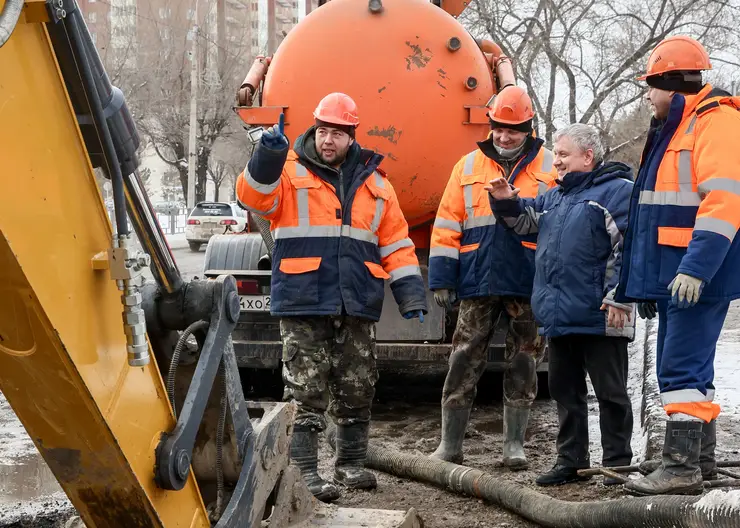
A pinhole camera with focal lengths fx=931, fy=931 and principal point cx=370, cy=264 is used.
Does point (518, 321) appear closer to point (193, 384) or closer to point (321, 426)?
point (321, 426)

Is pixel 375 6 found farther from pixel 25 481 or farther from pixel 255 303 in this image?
pixel 25 481

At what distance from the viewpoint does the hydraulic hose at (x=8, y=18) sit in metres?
1.52

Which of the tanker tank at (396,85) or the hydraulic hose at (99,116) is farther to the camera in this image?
the tanker tank at (396,85)

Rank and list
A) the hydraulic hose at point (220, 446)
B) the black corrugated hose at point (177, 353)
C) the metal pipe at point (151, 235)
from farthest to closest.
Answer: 1. the hydraulic hose at point (220, 446)
2. the black corrugated hose at point (177, 353)
3. the metal pipe at point (151, 235)

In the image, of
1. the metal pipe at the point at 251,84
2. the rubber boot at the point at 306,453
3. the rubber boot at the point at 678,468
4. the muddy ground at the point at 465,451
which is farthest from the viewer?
the metal pipe at the point at 251,84

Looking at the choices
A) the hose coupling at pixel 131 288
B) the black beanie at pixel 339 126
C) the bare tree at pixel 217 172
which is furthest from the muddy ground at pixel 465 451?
the bare tree at pixel 217 172

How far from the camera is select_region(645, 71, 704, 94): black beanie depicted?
12.6 feet

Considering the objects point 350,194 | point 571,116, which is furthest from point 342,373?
point 571,116

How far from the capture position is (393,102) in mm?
5484

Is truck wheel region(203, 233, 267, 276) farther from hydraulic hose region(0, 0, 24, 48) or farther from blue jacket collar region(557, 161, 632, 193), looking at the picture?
hydraulic hose region(0, 0, 24, 48)

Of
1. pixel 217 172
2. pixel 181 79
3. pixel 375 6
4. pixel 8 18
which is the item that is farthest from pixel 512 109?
pixel 217 172

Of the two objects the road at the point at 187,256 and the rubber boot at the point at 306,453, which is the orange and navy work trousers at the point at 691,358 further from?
the road at the point at 187,256

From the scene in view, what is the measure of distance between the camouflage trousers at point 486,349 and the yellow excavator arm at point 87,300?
8.01 ft

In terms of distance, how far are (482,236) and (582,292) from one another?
2.25 feet
